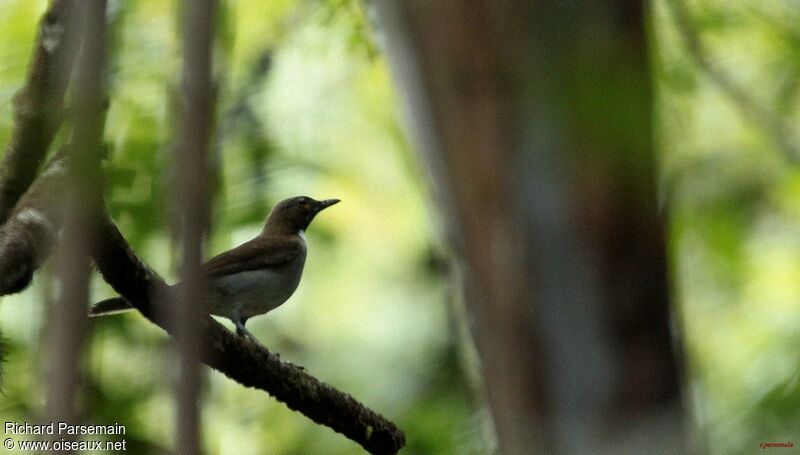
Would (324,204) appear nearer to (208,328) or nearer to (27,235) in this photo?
(208,328)

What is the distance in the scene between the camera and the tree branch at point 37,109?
3.55 meters

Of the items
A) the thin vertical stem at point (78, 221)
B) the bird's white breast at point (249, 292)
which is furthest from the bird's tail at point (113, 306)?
the thin vertical stem at point (78, 221)

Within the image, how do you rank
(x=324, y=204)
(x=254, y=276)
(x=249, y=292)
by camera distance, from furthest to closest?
(x=324, y=204)
(x=254, y=276)
(x=249, y=292)

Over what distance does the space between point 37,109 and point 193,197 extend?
271 cm

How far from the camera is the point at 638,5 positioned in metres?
1.82

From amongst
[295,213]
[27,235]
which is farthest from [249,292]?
[27,235]

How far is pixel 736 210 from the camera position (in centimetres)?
682

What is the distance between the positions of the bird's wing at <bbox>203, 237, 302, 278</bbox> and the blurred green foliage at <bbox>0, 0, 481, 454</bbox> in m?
0.48

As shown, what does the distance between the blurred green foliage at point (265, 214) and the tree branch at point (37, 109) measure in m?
0.20

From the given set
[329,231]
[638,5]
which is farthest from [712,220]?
[638,5]

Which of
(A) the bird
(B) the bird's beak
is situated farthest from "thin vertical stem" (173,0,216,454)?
(B) the bird's beak

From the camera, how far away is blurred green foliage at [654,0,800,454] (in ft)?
6.26

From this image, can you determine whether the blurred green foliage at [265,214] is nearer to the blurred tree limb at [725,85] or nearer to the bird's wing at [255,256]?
the bird's wing at [255,256]

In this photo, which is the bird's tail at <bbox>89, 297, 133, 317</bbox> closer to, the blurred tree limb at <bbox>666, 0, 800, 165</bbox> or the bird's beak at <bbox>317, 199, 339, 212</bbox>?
the blurred tree limb at <bbox>666, 0, 800, 165</bbox>
